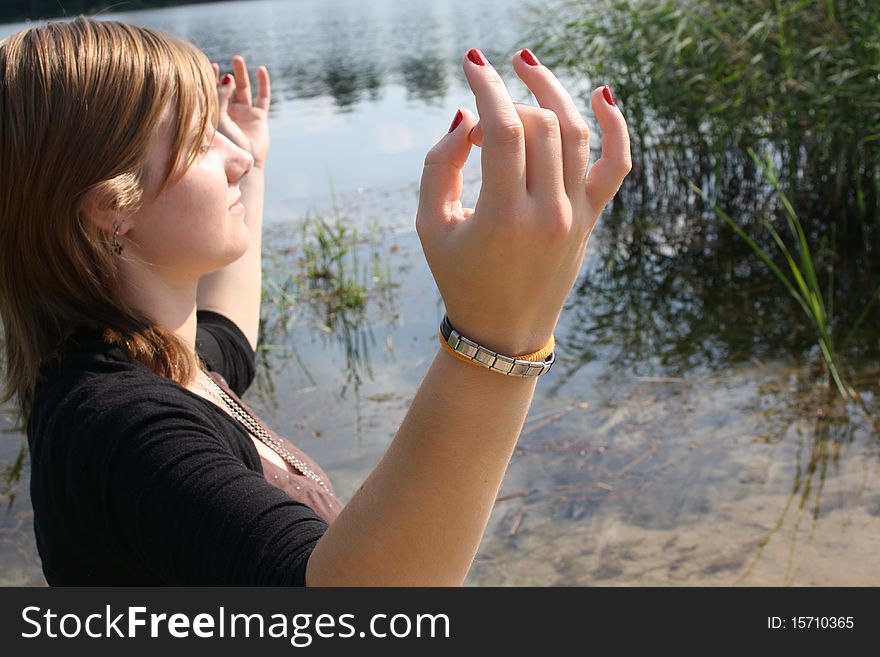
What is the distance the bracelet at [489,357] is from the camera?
1.03 metres

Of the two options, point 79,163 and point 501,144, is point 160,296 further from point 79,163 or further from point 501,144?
point 501,144

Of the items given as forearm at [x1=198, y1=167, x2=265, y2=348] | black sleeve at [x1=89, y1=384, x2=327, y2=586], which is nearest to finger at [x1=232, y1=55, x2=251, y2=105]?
forearm at [x1=198, y1=167, x2=265, y2=348]

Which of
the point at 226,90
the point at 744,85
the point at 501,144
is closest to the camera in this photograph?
the point at 501,144

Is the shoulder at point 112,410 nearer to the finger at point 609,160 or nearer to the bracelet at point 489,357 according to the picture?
the bracelet at point 489,357

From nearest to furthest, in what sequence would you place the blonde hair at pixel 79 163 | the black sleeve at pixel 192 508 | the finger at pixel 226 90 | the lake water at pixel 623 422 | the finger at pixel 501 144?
the finger at pixel 501 144
the black sleeve at pixel 192 508
the blonde hair at pixel 79 163
the finger at pixel 226 90
the lake water at pixel 623 422

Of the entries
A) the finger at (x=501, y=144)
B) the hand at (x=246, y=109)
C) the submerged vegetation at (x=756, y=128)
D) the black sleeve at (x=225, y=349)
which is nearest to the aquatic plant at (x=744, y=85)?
the submerged vegetation at (x=756, y=128)

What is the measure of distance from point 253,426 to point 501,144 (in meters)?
0.95

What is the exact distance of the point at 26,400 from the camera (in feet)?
5.39

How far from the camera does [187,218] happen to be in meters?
1.60

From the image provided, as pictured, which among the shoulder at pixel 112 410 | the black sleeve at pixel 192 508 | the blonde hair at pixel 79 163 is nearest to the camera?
the black sleeve at pixel 192 508

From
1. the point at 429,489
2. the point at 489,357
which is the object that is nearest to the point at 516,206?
the point at 489,357

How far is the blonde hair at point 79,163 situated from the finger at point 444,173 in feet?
2.11

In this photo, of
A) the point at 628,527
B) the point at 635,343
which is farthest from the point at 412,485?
the point at 635,343

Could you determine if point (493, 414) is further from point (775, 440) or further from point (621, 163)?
point (775, 440)
